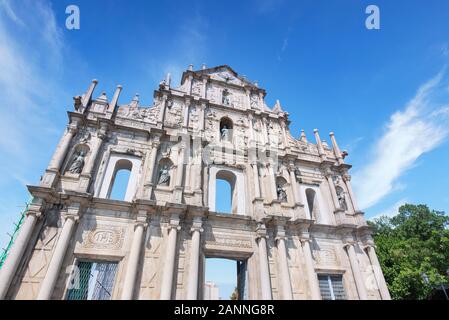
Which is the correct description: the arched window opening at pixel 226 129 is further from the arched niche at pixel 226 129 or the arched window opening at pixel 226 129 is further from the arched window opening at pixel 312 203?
the arched window opening at pixel 312 203

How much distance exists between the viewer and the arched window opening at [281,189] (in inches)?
506

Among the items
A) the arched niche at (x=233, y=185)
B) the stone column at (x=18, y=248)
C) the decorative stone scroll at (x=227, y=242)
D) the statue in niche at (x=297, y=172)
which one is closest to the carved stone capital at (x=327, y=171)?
the statue in niche at (x=297, y=172)

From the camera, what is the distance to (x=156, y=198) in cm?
1066

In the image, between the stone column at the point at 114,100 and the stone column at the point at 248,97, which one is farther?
the stone column at the point at 248,97

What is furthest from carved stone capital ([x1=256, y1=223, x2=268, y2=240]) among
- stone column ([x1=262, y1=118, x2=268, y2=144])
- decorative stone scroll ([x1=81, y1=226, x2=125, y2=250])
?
stone column ([x1=262, y1=118, x2=268, y2=144])

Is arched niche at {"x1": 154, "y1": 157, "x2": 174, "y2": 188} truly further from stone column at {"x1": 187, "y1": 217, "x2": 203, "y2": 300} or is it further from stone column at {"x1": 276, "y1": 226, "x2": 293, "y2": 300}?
stone column at {"x1": 276, "y1": 226, "x2": 293, "y2": 300}

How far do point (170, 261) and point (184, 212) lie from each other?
195 centimetres

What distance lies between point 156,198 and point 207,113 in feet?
21.0

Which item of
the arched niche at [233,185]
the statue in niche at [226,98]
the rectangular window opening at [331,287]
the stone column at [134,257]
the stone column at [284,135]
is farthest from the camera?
the statue in niche at [226,98]

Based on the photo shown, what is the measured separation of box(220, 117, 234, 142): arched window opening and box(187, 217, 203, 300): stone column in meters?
5.96

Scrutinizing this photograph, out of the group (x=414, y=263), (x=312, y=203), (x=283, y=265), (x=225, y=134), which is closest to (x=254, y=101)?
(x=225, y=134)

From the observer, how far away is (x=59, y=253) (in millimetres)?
8172

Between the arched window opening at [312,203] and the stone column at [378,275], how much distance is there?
112 inches

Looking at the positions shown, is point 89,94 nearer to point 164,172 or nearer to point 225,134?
point 164,172
